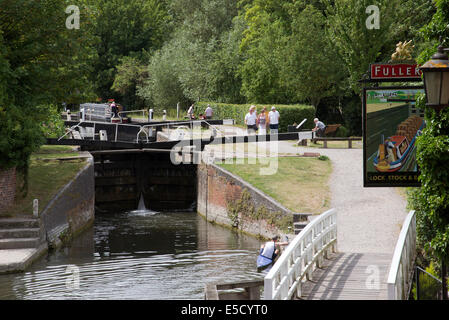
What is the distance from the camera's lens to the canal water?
1761cm

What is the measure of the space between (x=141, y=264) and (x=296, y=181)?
768 centimetres

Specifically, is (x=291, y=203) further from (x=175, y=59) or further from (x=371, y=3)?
(x=175, y=59)

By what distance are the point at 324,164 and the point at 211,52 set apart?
90.1 ft

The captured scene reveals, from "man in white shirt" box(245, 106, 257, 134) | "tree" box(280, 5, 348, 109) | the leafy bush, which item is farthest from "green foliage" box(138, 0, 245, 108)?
the leafy bush

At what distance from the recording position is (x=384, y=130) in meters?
13.4

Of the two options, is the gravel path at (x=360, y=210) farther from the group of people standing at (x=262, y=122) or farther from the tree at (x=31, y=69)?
the tree at (x=31, y=69)

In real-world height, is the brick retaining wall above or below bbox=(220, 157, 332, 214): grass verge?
below

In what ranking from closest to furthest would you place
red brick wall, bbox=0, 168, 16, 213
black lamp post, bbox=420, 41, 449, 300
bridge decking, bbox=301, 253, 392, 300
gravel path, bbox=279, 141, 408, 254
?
black lamp post, bbox=420, 41, 449, 300 < bridge decking, bbox=301, 253, 392, 300 < gravel path, bbox=279, 141, 408, 254 < red brick wall, bbox=0, 168, 16, 213

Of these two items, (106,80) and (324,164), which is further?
(106,80)

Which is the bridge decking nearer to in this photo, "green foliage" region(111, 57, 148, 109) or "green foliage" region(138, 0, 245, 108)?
"green foliage" region(138, 0, 245, 108)

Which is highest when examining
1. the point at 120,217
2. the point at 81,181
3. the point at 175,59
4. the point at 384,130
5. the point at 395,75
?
the point at 175,59

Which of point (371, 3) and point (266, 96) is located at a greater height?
point (371, 3)

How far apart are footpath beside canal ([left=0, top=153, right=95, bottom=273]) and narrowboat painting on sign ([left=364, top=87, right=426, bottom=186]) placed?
1051 centimetres

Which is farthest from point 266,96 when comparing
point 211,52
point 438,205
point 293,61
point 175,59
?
point 438,205
